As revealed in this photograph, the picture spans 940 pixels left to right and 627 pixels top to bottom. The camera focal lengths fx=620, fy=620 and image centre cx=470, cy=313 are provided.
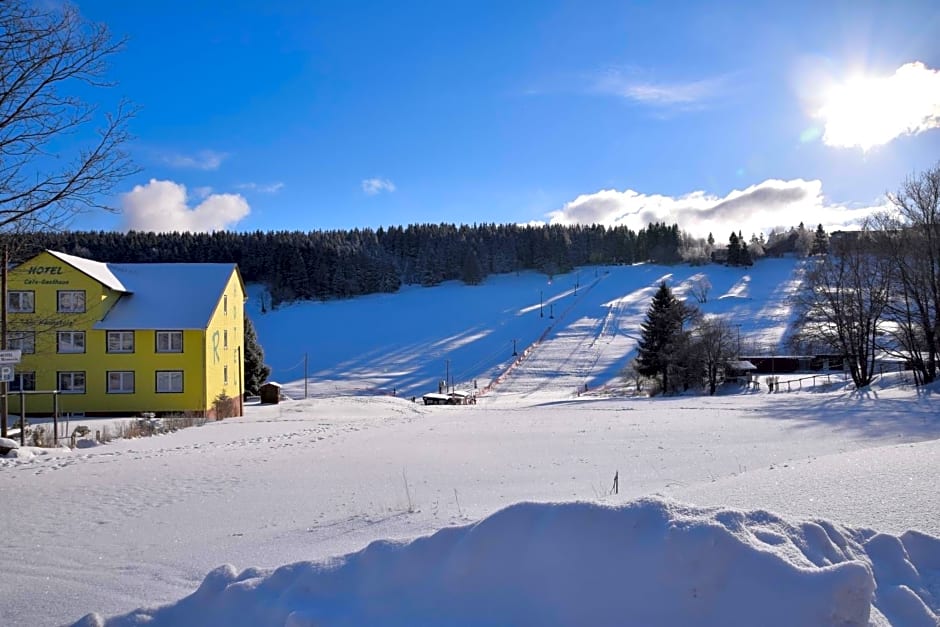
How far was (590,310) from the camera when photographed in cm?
10212

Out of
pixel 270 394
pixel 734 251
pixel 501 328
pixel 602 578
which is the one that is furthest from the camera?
pixel 734 251

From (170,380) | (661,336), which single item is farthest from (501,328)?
(170,380)

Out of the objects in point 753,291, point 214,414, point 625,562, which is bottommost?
point 214,414

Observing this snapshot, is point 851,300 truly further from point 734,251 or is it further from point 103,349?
point 734,251

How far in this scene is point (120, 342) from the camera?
3541 centimetres

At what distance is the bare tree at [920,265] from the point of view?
1288 inches

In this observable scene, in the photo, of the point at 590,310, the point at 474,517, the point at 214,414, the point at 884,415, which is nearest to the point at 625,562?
the point at 474,517

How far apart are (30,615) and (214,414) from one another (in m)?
33.1

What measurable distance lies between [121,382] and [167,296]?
5.65 m

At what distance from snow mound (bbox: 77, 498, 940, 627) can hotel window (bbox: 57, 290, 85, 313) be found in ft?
120

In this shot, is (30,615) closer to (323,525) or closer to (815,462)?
(323,525)

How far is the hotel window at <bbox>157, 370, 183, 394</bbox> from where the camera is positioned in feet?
116

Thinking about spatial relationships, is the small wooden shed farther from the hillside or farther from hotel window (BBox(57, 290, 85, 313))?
hotel window (BBox(57, 290, 85, 313))

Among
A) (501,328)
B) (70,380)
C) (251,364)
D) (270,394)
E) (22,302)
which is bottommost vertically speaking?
(270,394)
